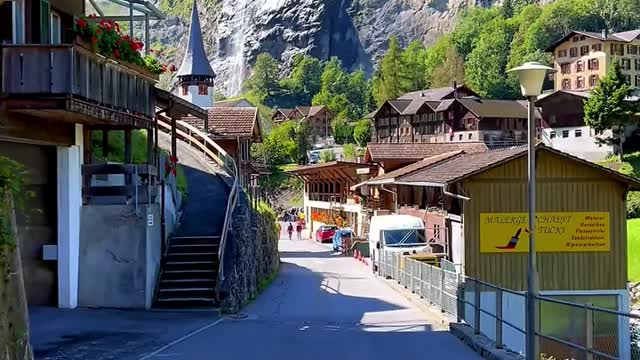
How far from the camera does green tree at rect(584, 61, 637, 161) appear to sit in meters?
73.0

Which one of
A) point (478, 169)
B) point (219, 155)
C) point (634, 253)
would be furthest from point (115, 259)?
point (634, 253)

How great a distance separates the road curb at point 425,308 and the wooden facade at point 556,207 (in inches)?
91.7

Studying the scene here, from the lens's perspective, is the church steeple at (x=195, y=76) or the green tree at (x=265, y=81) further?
the green tree at (x=265, y=81)

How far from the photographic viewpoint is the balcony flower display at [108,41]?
1695cm

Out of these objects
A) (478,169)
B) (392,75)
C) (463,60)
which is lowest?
(478,169)

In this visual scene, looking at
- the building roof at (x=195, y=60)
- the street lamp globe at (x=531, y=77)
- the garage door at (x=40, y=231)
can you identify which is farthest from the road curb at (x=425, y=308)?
the building roof at (x=195, y=60)

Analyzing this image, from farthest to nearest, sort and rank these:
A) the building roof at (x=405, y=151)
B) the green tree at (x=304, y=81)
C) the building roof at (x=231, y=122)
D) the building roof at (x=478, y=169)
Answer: the green tree at (x=304, y=81)
the building roof at (x=405, y=151)
the building roof at (x=231, y=122)
the building roof at (x=478, y=169)

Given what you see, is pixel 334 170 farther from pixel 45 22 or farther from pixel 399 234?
pixel 45 22

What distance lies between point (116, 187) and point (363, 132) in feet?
327

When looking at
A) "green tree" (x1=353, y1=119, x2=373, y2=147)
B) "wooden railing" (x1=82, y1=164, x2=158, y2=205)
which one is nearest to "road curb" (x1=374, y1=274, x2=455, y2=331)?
"wooden railing" (x1=82, y1=164, x2=158, y2=205)

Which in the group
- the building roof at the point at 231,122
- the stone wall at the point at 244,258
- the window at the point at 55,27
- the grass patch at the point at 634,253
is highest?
the window at the point at 55,27

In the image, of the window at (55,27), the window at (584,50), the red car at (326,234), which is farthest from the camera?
the window at (584,50)

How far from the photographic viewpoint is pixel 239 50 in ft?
624

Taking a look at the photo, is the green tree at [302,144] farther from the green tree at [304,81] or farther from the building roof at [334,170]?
the green tree at [304,81]
